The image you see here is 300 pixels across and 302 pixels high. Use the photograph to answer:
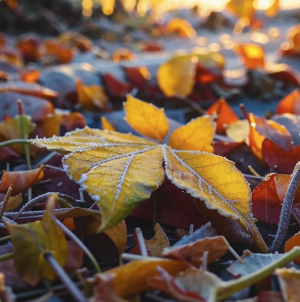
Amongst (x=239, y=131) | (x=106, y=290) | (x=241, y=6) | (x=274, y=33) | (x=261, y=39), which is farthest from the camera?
(x=274, y=33)

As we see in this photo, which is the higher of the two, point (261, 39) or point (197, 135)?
point (261, 39)

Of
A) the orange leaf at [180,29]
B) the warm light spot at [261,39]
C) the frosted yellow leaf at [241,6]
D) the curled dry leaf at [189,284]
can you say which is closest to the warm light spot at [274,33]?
the warm light spot at [261,39]

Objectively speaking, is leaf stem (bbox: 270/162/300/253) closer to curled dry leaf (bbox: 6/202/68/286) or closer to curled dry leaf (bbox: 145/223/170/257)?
curled dry leaf (bbox: 145/223/170/257)

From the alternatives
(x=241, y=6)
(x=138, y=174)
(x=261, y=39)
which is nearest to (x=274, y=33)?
(x=261, y=39)

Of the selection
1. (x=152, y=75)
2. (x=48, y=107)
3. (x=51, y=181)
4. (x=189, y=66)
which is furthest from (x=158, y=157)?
(x=152, y=75)

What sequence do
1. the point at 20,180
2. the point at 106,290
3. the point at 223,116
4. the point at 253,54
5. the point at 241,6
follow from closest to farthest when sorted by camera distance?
1. the point at 106,290
2. the point at 20,180
3. the point at 223,116
4. the point at 253,54
5. the point at 241,6

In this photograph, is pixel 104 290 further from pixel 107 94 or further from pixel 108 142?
pixel 107 94

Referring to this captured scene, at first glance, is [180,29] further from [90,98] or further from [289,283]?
[289,283]
